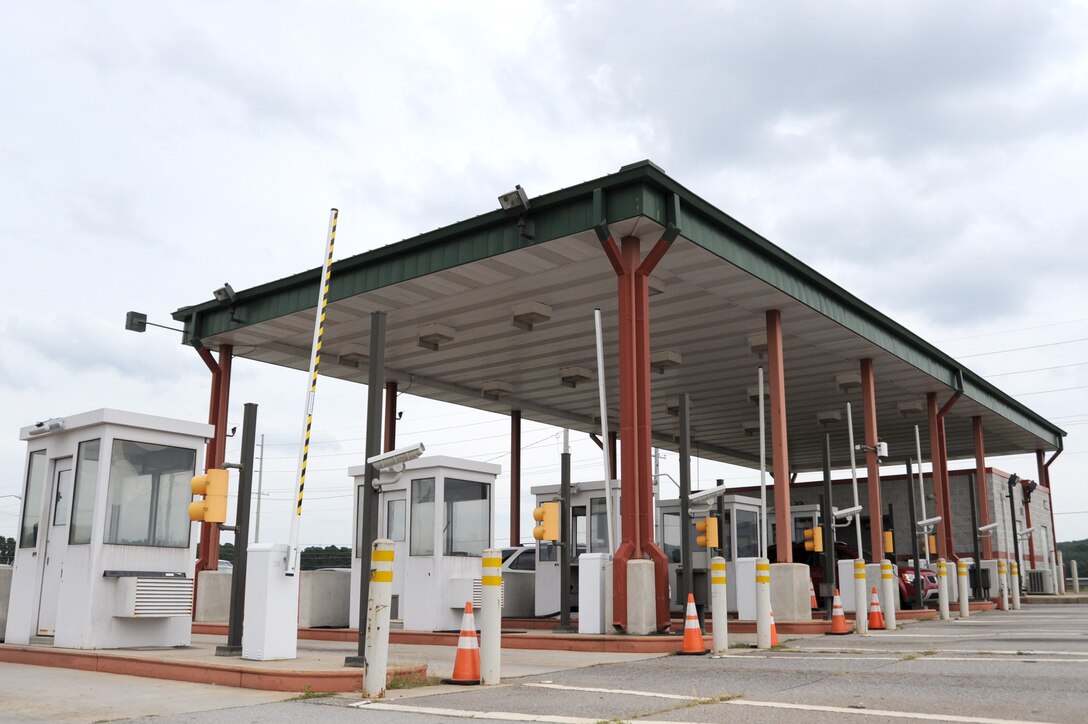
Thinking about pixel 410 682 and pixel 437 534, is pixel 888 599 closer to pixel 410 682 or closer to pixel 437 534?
pixel 437 534

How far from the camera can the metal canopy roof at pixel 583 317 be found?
15859 millimetres

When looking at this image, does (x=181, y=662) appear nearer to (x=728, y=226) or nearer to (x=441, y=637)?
(x=441, y=637)

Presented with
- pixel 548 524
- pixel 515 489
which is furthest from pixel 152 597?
pixel 515 489

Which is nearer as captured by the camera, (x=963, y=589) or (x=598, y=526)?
(x=598, y=526)

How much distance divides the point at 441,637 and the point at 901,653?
659 cm

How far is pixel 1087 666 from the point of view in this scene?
9469mm

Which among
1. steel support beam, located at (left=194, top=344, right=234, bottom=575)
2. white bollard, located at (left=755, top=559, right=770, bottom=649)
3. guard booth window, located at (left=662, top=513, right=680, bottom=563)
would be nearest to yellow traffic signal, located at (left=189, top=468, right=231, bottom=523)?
white bollard, located at (left=755, top=559, right=770, bottom=649)

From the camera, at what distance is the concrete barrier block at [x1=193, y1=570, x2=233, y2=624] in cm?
1955

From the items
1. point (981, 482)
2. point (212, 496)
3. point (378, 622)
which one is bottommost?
point (378, 622)

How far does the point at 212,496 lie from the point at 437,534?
6.12m

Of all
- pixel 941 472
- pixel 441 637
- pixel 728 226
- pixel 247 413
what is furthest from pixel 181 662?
pixel 941 472

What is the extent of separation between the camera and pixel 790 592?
17.0 m

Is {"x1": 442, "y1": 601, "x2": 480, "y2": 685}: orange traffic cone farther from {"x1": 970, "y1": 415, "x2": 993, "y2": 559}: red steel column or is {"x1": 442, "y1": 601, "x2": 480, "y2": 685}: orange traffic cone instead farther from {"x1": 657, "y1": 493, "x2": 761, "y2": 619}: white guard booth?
{"x1": 970, "y1": 415, "x2": 993, "y2": 559}: red steel column

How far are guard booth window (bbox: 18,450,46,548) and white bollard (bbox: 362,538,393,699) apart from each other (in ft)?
21.6
